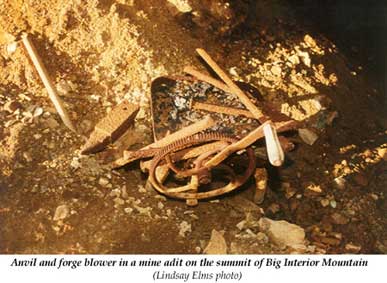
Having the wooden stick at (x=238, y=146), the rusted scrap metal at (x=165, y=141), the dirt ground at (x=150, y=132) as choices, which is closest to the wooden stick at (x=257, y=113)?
the wooden stick at (x=238, y=146)

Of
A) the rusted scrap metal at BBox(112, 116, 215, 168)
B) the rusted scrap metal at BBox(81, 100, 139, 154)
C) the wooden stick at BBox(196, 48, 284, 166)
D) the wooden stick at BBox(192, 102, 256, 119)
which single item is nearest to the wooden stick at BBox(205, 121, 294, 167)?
the wooden stick at BBox(196, 48, 284, 166)

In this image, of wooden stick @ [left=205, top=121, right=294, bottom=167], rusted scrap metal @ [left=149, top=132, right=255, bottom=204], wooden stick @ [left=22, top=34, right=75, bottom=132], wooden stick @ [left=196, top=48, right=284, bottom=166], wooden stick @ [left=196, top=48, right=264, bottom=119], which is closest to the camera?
wooden stick @ [left=196, top=48, right=284, bottom=166]

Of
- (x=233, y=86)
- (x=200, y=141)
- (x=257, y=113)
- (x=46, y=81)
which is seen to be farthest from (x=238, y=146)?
(x=46, y=81)

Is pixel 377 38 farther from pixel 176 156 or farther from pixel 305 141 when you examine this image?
pixel 176 156

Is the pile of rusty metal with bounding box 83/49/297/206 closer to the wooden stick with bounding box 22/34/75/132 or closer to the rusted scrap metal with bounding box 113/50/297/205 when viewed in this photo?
the rusted scrap metal with bounding box 113/50/297/205

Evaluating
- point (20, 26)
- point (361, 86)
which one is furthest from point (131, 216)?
point (361, 86)

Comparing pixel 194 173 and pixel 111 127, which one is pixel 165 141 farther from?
pixel 111 127
